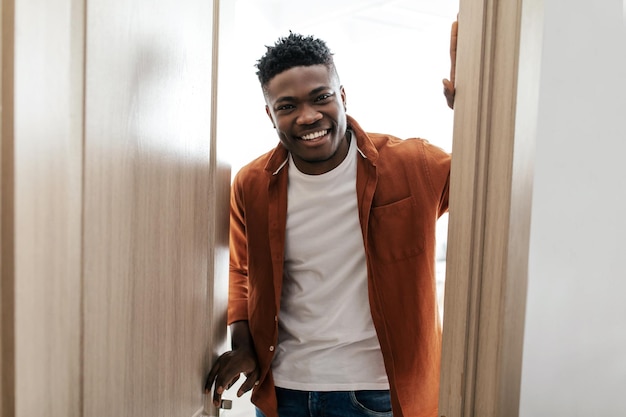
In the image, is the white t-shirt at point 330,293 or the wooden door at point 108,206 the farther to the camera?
the white t-shirt at point 330,293

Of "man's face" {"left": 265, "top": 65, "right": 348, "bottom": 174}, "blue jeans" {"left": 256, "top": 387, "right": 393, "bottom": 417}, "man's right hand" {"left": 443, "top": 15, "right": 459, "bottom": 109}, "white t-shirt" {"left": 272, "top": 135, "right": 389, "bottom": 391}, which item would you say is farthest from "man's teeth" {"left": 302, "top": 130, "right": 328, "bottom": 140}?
"blue jeans" {"left": 256, "top": 387, "right": 393, "bottom": 417}

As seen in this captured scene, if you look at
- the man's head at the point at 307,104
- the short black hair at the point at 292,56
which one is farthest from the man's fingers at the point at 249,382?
the short black hair at the point at 292,56

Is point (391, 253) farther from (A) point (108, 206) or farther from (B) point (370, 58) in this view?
(B) point (370, 58)

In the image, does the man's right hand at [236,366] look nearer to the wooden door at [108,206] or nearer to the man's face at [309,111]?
the wooden door at [108,206]

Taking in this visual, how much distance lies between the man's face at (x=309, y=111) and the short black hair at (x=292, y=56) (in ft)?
0.06

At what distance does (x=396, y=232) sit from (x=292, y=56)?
0.53 metres

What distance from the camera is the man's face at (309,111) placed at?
53.2 inches

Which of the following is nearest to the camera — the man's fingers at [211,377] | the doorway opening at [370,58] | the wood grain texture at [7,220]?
the wood grain texture at [7,220]

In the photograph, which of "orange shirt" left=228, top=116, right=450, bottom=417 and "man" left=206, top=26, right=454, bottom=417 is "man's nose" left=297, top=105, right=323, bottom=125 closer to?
"man" left=206, top=26, right=454, bottom=417

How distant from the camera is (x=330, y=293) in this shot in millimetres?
1383

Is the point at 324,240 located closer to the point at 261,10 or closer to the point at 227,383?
the point at 227,383

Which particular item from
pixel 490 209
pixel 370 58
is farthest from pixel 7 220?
pixel 370 58

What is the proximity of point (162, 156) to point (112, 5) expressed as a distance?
9.9 inches

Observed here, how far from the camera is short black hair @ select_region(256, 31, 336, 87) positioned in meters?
1.38
